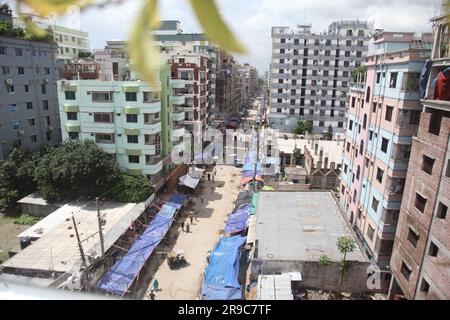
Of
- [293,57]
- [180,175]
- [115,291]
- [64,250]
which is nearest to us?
[115,291]

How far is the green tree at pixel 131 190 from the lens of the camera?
53.0 feet

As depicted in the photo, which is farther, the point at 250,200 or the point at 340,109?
the point at 340,109

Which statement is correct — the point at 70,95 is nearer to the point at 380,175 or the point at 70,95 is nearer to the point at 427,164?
the point at 380,175

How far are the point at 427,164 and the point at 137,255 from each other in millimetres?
10258

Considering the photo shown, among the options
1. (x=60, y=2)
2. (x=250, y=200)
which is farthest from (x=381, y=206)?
(x=60, y=2)

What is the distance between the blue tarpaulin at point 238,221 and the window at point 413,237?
661cm

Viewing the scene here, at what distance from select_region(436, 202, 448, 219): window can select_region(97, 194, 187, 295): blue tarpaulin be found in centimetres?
954

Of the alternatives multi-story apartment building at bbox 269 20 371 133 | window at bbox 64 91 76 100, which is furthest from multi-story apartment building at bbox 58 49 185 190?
multi-story apartment building at bbox 269 20 371 133

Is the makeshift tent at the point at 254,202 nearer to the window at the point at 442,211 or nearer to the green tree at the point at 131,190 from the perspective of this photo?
the green tree at the point at 131,190

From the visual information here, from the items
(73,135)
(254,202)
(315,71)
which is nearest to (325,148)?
(315,71)

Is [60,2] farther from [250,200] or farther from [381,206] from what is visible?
[250,200]

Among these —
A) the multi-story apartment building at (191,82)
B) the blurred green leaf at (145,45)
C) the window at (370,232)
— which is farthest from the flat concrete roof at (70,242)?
the multi-story apartment building at (191,82)
